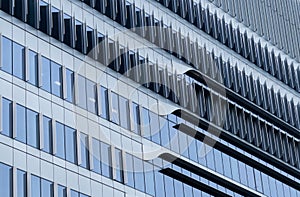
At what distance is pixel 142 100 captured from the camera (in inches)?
2539

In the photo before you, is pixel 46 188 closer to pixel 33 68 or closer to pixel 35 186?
pixel 35 186

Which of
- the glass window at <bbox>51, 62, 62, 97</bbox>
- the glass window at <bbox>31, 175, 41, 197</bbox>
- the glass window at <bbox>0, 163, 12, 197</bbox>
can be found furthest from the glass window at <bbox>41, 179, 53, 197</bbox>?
the glass window at <bbox>51, 62, 62, 97</bbox>

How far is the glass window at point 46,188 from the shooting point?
53588 millimetres

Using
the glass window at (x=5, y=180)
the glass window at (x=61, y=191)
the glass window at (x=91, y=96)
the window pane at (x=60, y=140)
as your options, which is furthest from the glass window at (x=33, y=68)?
the glass window at (x=5, y=180)

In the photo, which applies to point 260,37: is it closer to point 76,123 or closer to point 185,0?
point 185,0

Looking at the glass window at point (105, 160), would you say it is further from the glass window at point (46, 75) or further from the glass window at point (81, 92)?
the glass window at point (46, 75)

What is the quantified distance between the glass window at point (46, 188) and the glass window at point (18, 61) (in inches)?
209

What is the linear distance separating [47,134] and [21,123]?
79.6 inches

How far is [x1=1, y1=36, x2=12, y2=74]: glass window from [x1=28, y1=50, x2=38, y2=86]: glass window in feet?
4.90

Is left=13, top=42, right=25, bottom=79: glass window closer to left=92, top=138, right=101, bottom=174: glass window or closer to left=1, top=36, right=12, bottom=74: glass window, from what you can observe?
left=1, top=36, right=12, bottom=74: glass window

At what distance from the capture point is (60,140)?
2210 inches

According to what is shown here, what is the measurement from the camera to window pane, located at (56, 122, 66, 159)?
2192 inches

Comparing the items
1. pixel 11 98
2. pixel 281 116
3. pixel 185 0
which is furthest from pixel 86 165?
pixel 281 116

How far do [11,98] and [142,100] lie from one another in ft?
41.7
